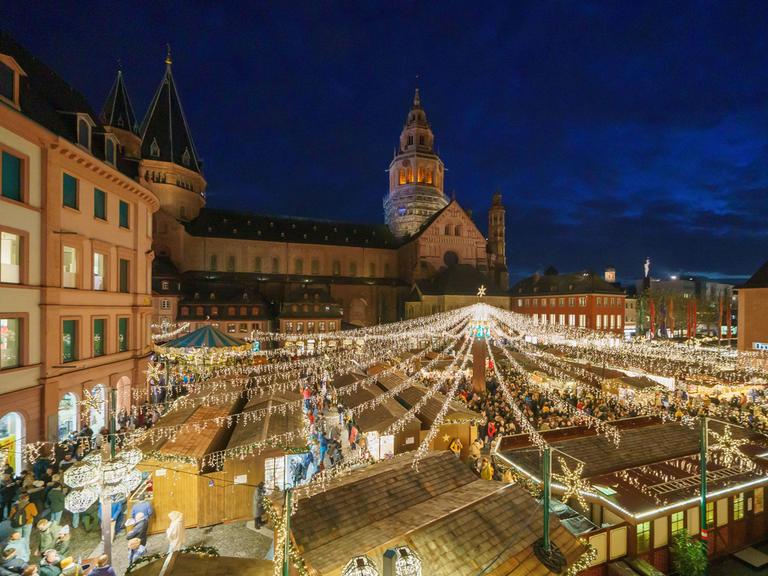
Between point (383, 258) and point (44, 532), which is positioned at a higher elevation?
point (383, 258)

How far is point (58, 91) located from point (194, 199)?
39685 millimetres

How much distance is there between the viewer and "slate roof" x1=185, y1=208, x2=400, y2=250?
53000mm

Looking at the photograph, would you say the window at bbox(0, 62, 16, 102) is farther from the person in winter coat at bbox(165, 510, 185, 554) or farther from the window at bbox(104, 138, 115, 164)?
the person in winter coat at bbox(165, 510, 185, 554)

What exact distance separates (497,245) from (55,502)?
62.0 m

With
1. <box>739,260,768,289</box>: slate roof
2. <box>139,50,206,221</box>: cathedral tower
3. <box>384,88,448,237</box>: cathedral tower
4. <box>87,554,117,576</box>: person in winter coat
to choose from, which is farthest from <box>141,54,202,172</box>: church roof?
<box>739,260,768,289</box>: slate roof

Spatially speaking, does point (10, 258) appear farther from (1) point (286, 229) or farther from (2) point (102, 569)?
(1) point (286, 229)

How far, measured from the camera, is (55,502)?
27.6ft

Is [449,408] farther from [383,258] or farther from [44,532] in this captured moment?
[383,258]

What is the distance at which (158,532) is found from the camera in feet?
30.0

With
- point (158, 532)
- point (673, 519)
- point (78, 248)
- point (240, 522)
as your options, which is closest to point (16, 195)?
point (78, 248)

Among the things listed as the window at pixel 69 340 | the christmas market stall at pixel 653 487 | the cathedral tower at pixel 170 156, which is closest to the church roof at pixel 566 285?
the christmas market stall at pixel 653 487

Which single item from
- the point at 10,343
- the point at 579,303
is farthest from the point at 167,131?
the point at 579,303

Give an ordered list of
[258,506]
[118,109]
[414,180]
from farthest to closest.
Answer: [414,180] < [118,109] < [258,506]

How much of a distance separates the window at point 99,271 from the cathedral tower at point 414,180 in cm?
5333
